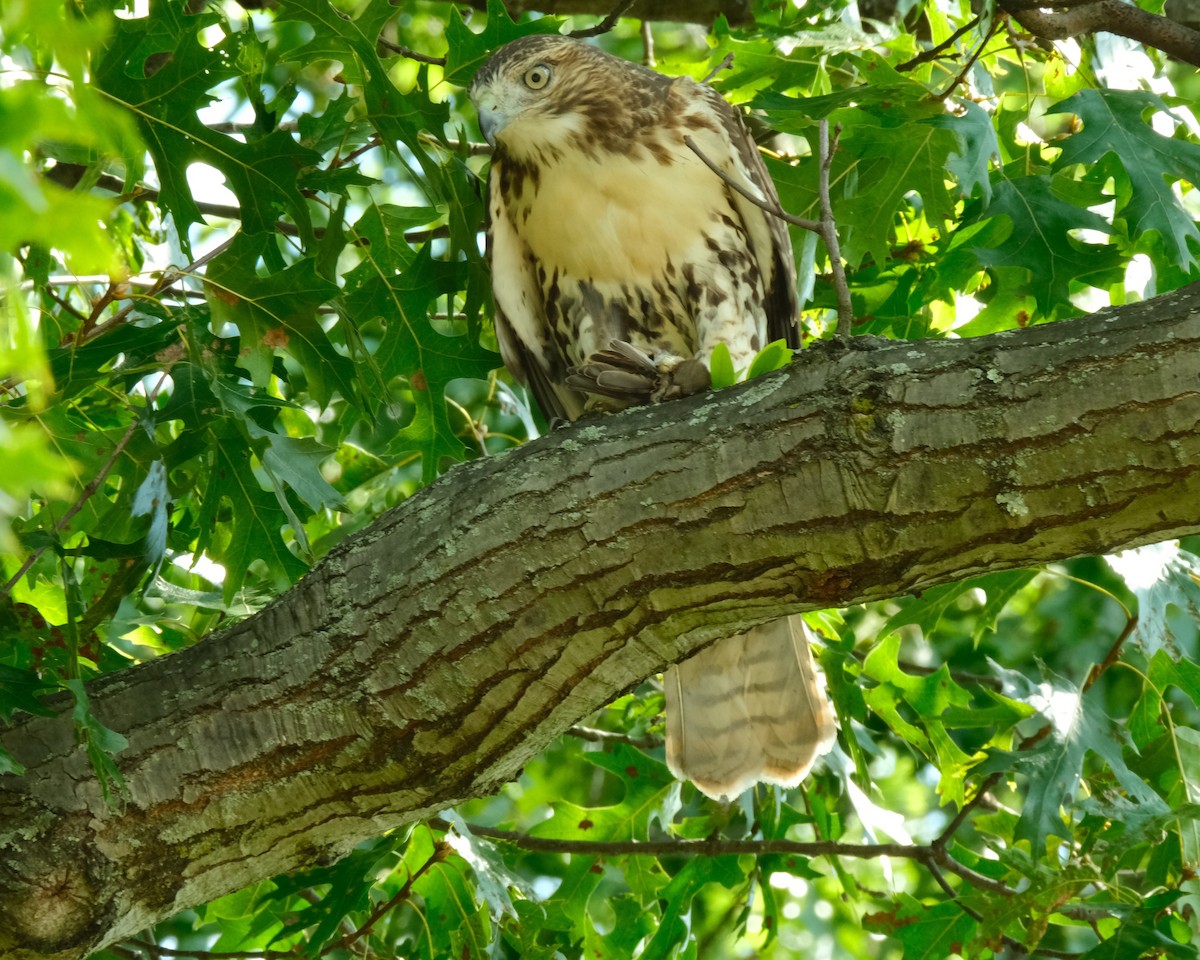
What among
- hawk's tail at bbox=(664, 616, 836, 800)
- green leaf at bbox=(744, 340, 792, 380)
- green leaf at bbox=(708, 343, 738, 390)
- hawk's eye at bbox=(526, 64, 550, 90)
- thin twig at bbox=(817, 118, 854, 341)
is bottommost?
hawk's tail at bbox=(664, 616, 836, 800)

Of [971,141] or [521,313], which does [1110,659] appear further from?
[521,313]

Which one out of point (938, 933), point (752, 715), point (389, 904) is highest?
point (389, 904)

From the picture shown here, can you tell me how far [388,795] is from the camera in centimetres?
227

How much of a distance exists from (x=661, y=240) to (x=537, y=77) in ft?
1.87

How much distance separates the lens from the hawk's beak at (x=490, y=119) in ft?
11.3

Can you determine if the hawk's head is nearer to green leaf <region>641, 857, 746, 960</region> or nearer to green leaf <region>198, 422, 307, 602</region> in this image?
green leaf <region>198, 422, 307, 602</region>

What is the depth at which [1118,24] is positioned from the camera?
275 cm

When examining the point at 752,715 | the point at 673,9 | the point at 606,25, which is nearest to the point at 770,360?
the point at 752,715

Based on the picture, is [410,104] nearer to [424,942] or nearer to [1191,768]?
[424,942]

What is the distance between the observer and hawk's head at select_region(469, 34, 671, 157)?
344 centimetres

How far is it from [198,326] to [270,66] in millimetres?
662

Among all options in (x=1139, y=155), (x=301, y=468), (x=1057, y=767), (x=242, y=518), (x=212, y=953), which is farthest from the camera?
(x=212, y=953)

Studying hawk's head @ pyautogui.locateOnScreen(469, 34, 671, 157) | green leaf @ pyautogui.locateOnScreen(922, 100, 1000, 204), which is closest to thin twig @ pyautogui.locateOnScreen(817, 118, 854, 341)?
green leaf @ pyautogui.locateOnScreen(922, 100, 1000, 204)

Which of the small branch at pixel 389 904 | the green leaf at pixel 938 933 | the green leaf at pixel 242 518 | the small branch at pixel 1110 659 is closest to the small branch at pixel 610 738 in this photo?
the small branch at pixel 389 904
